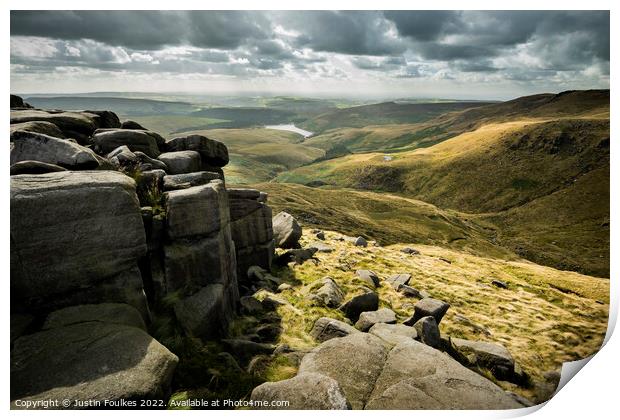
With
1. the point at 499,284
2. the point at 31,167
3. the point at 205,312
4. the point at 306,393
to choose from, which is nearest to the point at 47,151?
the point at 31,167

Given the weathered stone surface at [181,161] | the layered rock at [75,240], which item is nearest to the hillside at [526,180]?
the weathered stone surface at [181,161]

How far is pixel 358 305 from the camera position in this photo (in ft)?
47.7

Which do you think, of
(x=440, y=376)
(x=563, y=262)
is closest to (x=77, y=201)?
(x=440, y=376)

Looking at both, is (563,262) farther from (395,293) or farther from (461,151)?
(461,151)

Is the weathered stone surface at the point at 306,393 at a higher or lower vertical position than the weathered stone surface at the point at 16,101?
lower

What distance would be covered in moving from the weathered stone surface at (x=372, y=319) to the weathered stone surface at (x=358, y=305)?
723mm

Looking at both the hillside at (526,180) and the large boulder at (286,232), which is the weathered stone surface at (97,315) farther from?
the hillside at (526,180)

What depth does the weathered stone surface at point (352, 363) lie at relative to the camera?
8250mm

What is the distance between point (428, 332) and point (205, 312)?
7462 millimetres

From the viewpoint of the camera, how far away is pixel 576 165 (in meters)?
121

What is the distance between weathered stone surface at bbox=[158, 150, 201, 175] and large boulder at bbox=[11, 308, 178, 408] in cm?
658

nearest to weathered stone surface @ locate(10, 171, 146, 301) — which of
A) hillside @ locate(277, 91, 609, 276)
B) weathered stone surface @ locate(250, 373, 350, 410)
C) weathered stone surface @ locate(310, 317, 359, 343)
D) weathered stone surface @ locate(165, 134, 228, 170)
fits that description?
weathered stone surface @ locate(250, 373, 350, 410)

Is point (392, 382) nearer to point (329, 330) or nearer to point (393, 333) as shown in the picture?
point (393, 333)

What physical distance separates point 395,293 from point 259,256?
22.9 feet
